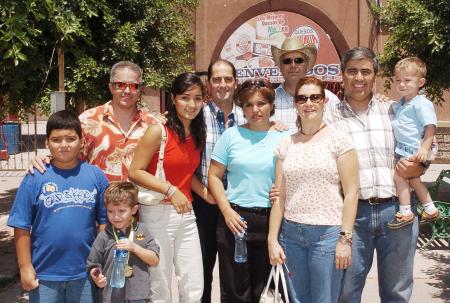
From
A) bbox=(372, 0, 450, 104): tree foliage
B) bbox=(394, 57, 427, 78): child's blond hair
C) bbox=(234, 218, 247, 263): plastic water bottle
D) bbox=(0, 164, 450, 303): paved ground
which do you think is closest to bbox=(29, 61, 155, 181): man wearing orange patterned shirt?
bbox=(234, 218, 247, 263): plastic water bottle

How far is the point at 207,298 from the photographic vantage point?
4.05 metres

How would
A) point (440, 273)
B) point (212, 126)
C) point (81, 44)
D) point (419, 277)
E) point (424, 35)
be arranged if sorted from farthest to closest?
point (424, 35) → point (440, 273) → point (419, 277) → point (81, 44) → point (212, 126)

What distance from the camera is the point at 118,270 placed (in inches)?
121

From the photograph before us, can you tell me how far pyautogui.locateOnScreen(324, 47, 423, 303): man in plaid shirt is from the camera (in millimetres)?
3301

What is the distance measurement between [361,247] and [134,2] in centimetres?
437

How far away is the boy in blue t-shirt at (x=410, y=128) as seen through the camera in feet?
10.8

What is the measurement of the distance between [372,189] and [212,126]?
124cm

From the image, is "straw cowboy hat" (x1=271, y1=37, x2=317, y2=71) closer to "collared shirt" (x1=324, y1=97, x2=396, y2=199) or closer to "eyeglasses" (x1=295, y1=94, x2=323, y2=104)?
"collared shirt" (x1=324, y1=97, x2=396, y2=199)

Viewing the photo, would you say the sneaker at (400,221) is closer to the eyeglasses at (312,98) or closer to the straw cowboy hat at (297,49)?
the eyeglasses at (312,98)

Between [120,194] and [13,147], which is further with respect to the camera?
[13,147]

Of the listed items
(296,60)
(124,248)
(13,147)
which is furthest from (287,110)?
(13,147)

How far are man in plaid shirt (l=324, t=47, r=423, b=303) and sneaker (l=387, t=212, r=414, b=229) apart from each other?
36 millimetres

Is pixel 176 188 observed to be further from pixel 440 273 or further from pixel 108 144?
pixel 440 273

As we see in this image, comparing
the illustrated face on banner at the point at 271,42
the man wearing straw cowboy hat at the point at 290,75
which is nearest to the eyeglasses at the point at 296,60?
the man wearing straw cowboy hat at the point at 290,75
